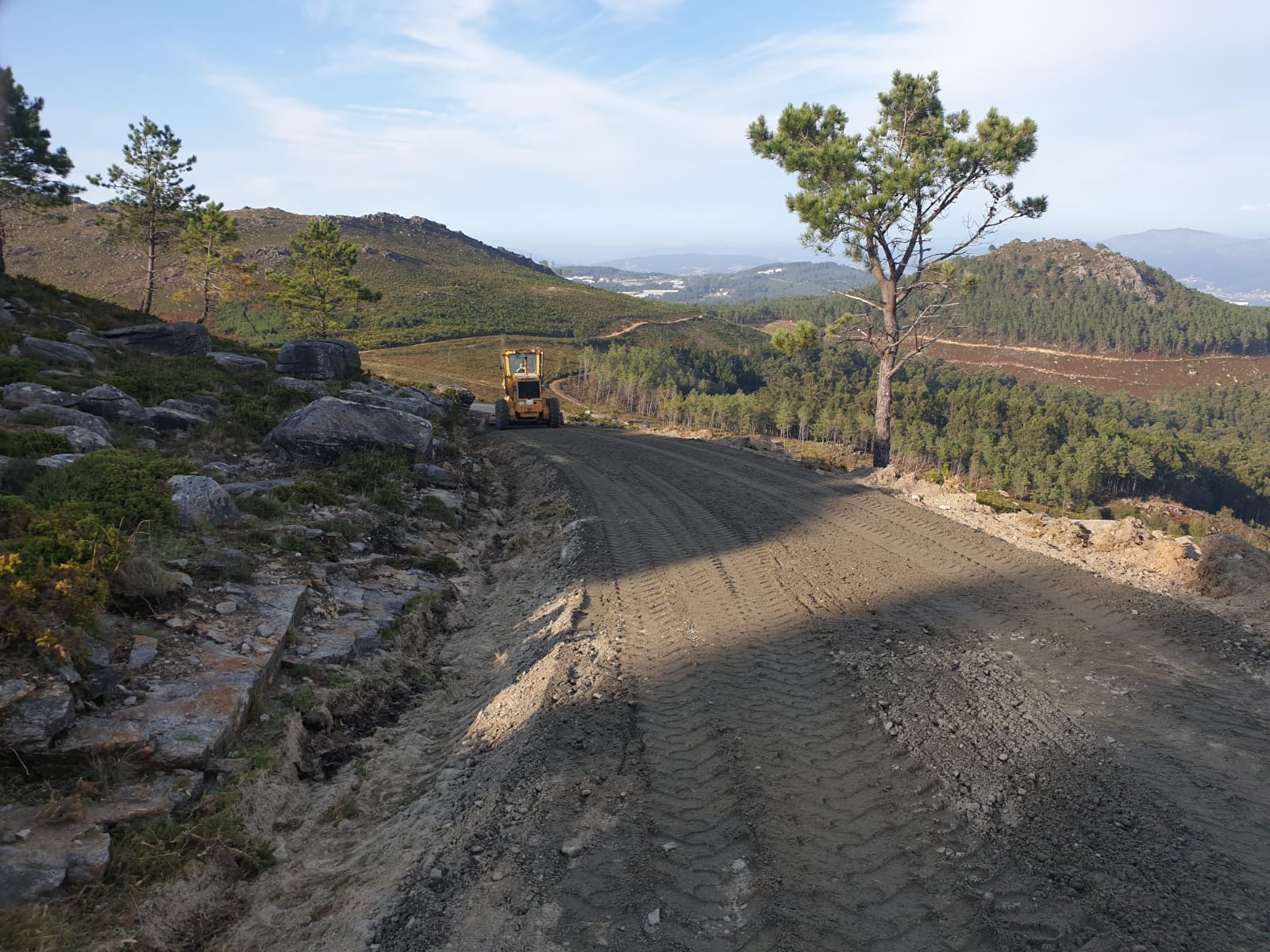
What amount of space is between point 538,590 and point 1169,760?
718 centimetres

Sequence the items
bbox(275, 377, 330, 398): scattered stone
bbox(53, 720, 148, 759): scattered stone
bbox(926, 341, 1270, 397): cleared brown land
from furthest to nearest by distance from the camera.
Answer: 1. bbox(926, 341, 1270, 397): cleared brown land
2. bbox(275, 377, 330, 398): scattered stone
3. bbox(53, 720, 148, 759): scattered stone

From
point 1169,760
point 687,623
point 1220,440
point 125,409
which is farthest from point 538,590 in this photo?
point 1220,440

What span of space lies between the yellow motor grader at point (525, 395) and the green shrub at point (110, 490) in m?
19.7

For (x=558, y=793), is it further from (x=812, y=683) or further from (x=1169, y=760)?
(x=1169, y=760)

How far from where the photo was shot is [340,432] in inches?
547

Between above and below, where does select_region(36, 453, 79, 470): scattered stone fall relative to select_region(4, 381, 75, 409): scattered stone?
below

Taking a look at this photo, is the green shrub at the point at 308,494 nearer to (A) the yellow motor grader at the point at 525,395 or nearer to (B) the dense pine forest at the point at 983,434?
(A) the yellow motor grader at the point at 525,395

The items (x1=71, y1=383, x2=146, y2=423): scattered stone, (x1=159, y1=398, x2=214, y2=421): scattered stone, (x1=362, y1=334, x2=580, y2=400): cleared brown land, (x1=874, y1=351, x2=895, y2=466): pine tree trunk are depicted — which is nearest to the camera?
(x1=71, y1=383, x2=146, y2=423): scattered stone

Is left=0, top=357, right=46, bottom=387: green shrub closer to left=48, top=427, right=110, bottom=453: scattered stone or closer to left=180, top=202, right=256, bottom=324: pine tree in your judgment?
left=48, top=427, right=110, bottom=453: scattered stone

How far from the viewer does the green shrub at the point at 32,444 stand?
912 cm

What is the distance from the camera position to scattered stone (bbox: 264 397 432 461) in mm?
13461

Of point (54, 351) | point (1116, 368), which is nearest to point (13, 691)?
point (54, 351)

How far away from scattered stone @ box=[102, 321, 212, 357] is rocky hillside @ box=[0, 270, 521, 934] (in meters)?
8.58

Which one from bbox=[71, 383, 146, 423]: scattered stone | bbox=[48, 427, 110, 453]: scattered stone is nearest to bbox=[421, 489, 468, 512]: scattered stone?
bbox=[48, 427, 110, 453]: scattered stone
